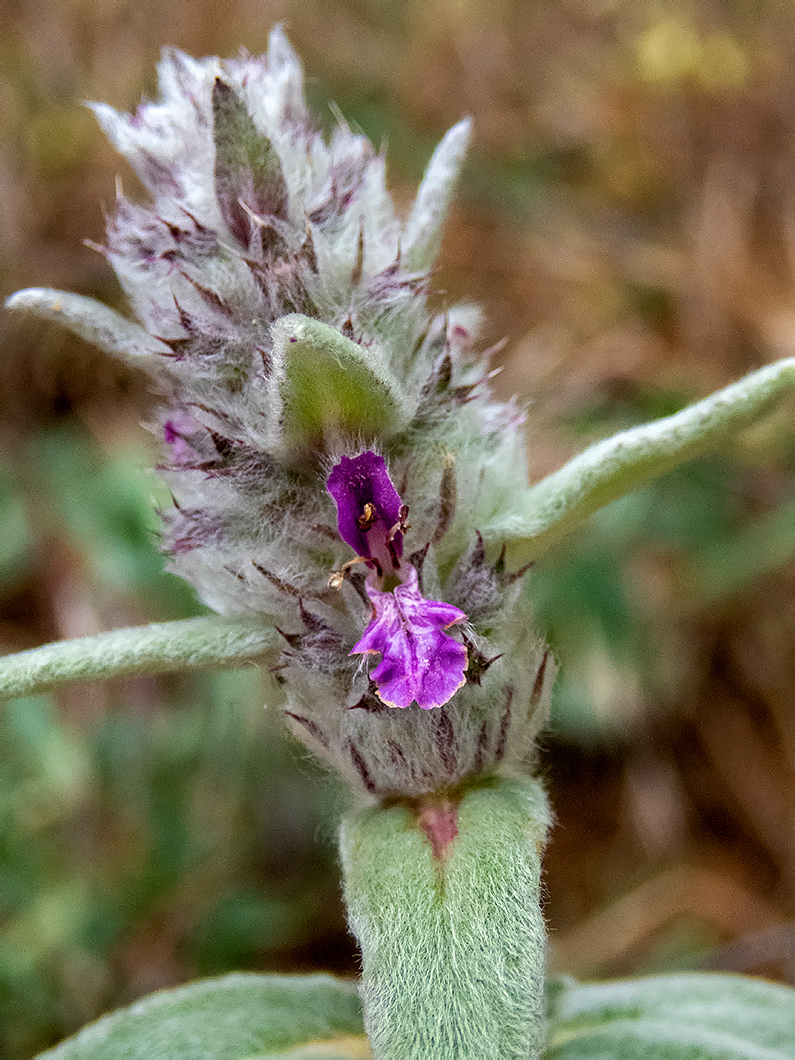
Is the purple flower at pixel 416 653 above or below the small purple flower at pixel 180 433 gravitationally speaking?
below

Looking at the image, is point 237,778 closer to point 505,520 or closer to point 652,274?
point 505,520

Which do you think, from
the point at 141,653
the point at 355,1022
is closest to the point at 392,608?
the point at 141,653

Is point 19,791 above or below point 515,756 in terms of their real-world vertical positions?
above

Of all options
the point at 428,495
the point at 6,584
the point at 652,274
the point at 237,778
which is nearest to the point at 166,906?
the point at 237,778

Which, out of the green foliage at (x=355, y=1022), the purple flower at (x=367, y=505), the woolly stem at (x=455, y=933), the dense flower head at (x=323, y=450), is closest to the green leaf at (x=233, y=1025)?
the green foliage at (x=355, y=1022)

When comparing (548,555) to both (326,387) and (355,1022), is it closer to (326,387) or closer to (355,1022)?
(355,1022)

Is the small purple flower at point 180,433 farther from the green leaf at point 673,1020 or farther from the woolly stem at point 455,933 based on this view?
the green leaf at point 673,1020
